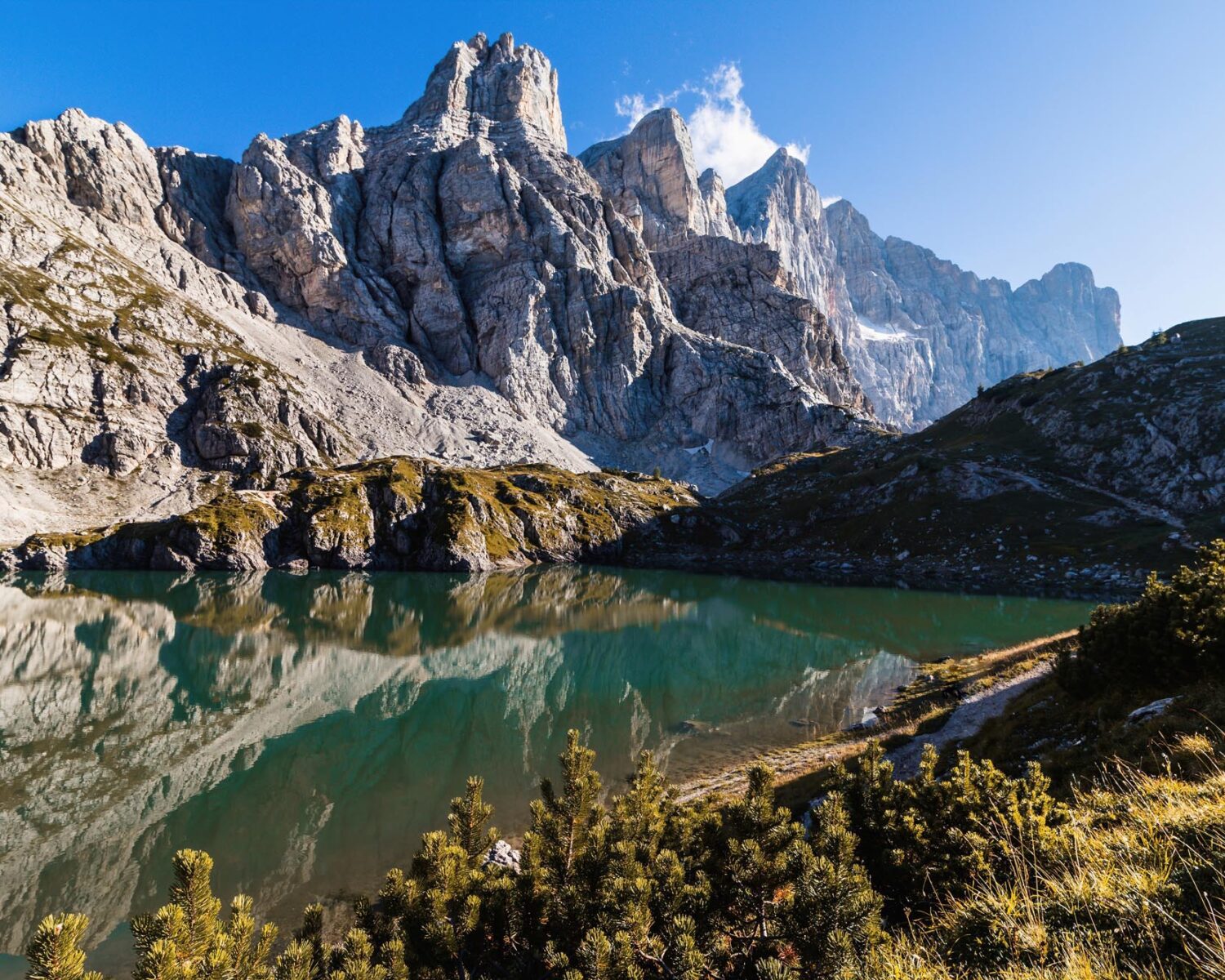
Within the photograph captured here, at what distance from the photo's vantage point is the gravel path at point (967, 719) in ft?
58.6

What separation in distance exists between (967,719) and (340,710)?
2806 cm

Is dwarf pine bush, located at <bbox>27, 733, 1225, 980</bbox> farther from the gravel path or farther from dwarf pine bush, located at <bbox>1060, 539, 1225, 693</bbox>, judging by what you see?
the gravel path

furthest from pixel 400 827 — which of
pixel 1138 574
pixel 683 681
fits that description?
pixel 1138 574

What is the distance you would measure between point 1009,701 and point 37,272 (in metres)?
199

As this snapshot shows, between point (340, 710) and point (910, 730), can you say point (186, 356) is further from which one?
point (910, 730)

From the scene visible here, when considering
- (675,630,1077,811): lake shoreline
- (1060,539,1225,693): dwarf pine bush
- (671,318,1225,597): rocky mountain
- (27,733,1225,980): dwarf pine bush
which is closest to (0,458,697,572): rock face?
(671,318,1225,597): rocky mountain

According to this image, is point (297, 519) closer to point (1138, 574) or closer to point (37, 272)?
point (37, 272)

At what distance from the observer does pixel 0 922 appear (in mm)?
13391

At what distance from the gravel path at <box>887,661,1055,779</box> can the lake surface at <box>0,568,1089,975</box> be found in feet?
19.9

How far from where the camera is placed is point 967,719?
65.9ft

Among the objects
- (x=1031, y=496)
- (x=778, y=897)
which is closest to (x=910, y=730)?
(x=778, y=897)

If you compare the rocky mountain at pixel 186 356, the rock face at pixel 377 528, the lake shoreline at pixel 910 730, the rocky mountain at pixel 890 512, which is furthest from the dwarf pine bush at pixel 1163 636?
the rocky mountain at pixel 186 356

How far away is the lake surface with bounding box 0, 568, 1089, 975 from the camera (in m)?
16.4

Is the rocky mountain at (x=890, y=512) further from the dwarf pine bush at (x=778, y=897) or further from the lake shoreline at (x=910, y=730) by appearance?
the dwarf pine bush at (x=778, y=897)
